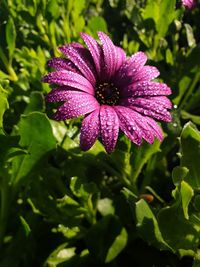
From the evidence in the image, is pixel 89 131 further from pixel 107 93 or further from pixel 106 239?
pixel 106 239

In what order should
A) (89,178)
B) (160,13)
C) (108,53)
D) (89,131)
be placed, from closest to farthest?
(89,131) < (108,53) < (160,13) < (89,178)

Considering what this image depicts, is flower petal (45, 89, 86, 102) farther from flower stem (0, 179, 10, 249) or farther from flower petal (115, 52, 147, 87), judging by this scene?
flower stem (0, 179, 10, 249)

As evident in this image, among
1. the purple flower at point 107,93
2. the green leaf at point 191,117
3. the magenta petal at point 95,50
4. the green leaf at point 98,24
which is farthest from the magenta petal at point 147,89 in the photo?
the green leaf at point 98,24

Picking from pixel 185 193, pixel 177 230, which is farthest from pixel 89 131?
pixel 177 230

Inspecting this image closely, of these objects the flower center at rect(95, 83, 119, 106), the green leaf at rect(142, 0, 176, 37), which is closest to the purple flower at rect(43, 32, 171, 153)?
the flower center at rect(95, 83, 119, 106)

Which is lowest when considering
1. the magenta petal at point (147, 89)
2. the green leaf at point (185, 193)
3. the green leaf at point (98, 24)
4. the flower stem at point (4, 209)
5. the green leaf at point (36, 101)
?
the flower stem at point (4, 209)

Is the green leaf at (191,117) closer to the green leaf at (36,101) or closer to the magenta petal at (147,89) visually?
the magenta petal at (147,89)

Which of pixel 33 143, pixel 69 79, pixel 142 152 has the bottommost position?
pixel 142 152
